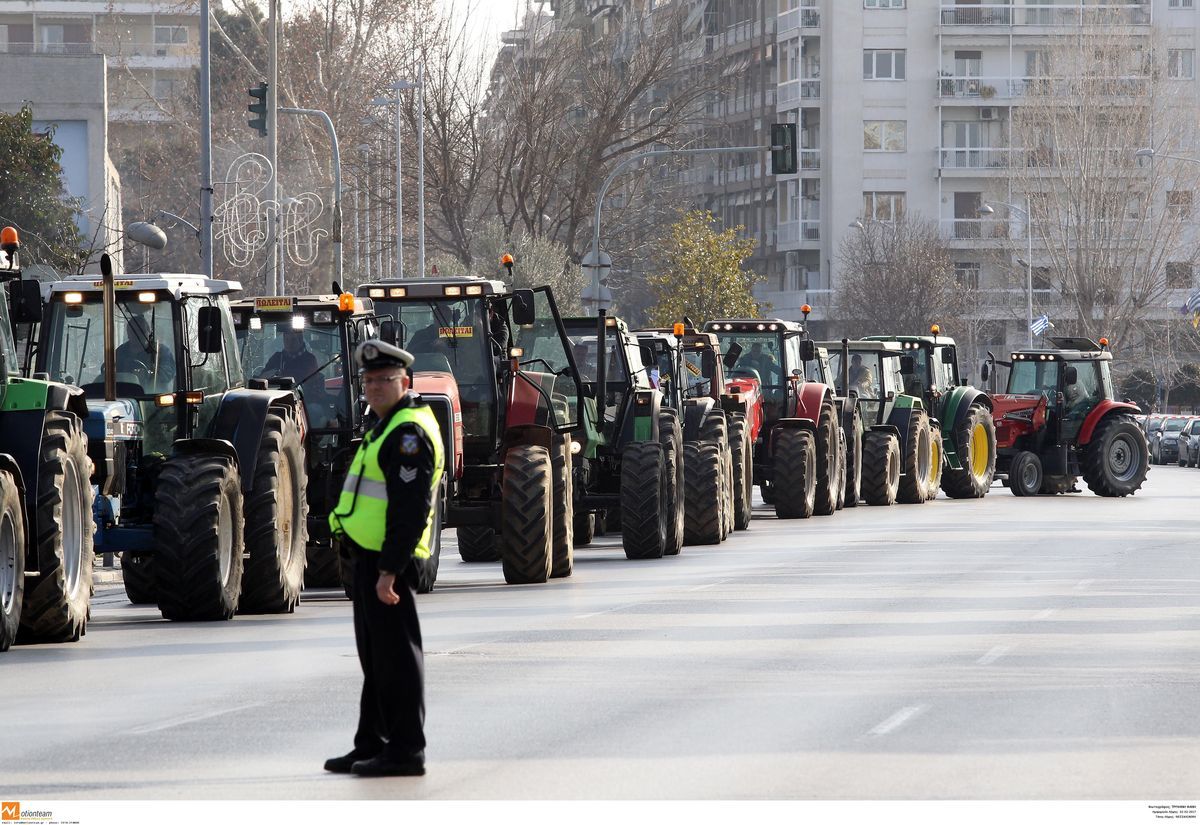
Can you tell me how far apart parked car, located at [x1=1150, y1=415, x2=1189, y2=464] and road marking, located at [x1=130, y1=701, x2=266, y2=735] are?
66384 millimetres

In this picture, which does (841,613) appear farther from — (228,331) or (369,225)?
(369,225)

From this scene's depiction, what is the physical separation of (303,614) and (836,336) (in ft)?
261

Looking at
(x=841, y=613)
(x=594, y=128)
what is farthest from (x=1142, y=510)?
(x=594, y=128)

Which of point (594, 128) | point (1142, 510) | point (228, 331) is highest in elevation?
point (594, 128)

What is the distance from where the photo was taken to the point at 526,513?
20.0 meters

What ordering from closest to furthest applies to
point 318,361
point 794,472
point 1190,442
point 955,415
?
point 318,361 < point 794,472 < point 955,415 < point 1190,442

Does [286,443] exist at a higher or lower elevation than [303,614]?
higher

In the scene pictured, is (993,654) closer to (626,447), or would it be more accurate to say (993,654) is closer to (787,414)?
(626,447)

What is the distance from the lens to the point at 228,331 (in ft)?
58.1

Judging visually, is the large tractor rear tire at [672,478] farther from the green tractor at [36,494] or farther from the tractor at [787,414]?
the green tractor at [36,494]

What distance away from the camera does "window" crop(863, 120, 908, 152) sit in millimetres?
102062

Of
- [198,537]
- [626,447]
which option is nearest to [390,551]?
[198,537]

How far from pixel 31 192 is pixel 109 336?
22.6 meters

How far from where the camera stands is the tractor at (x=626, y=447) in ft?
78.6
